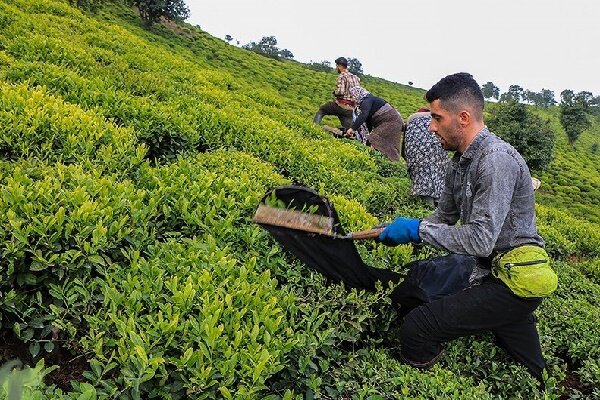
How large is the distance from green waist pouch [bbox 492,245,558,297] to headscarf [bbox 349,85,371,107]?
675 centimetres

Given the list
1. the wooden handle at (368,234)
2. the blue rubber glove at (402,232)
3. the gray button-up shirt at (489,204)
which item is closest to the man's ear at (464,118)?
the gray button-up shirt at (489,204)

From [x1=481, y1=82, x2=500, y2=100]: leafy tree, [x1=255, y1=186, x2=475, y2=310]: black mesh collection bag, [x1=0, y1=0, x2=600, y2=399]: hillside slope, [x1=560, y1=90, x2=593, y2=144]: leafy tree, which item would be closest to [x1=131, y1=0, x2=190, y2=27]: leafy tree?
[x1=0, y1=0, x2=600, y2=399]: hillside slope

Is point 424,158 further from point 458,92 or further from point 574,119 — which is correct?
point 574,119

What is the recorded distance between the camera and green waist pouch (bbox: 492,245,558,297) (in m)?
2.89

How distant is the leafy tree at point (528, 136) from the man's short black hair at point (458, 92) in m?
24.5

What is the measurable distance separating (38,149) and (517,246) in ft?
11.4

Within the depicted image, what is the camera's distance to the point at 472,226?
108 inches

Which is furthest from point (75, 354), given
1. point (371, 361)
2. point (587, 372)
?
point (587, 372)

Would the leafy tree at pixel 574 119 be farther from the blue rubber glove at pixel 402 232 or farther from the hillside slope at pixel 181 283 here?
the blue rubber glove at pixel 402 232

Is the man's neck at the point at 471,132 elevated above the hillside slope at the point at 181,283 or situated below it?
above

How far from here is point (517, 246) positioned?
2953 mm

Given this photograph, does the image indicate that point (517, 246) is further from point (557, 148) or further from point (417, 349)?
point (557, 148)

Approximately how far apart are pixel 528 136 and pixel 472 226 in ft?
85.3

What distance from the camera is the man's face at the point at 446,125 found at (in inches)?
115
